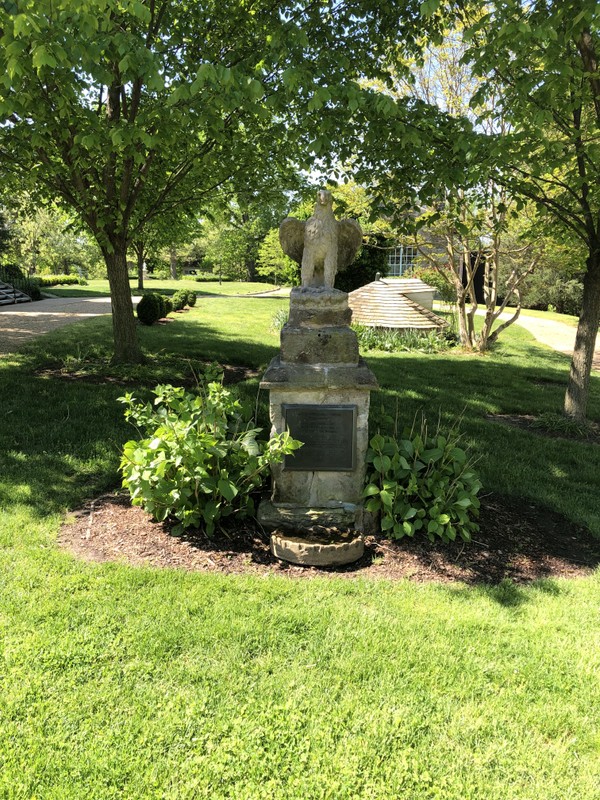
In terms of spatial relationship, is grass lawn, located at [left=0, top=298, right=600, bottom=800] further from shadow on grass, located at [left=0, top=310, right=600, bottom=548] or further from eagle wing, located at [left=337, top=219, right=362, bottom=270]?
eagle wing, located at [left=337, top=219, right=362, bottom=270]

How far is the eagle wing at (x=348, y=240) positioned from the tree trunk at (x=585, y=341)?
4329 millimetres

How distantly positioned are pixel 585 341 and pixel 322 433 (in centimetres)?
548

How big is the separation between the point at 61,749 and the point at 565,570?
3719 millimetres

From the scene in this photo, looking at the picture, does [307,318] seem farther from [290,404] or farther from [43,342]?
[43,342]

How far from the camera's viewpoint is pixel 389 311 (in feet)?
52.3

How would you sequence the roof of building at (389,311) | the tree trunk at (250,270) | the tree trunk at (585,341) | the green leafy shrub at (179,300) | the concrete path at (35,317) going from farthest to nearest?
the tree trunk at (250,270) → the green leafy shrub at (179,300) → the roof of building at (389,311) → the concrete path at (35,317) → the tree trunk at (585,341)

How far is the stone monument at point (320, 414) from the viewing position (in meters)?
4.21

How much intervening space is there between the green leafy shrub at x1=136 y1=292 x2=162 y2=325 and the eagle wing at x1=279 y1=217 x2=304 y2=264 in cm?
1169

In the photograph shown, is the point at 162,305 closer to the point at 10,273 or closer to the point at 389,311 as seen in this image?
the point at 389,311

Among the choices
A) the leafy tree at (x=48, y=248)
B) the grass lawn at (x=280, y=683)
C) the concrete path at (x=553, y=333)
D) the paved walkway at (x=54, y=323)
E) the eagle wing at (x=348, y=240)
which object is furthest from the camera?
the leafy tree at (x=48, y=248)

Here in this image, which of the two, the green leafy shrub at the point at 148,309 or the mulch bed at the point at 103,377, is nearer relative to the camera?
the mulch bed at the point at 103,377

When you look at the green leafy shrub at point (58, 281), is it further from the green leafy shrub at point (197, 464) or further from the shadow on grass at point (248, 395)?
the green leafy shrub at point (197, 464)

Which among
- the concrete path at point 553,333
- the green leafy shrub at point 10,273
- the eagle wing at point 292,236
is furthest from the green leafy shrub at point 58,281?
the eagle wing at point 292,236

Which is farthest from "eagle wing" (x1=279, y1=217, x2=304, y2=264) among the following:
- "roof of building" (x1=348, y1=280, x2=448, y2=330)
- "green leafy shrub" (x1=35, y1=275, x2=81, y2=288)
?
"green leafy shrub" (x1=35, y1=275, x2=81, y2=288)
